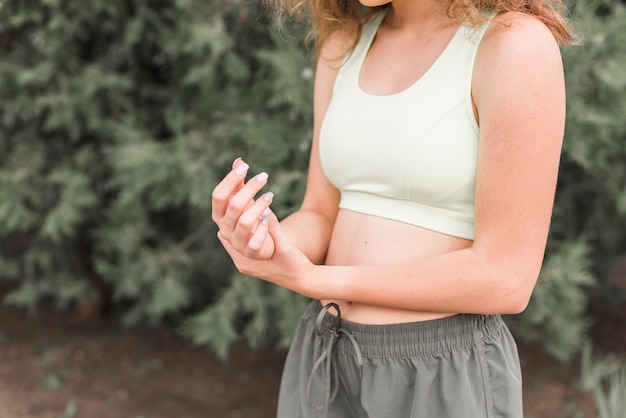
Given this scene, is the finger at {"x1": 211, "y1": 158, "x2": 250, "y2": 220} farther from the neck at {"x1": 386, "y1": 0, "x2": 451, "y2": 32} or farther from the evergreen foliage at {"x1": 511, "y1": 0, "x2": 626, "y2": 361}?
the evergreen foliage at {"x1": 511, "y1": 0, "x2": 626, "y2": 361}

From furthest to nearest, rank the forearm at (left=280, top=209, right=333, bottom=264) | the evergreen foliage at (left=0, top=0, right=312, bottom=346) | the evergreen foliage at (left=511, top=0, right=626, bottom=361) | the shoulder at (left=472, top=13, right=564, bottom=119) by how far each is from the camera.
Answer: the evergreen foliage at (left=0, top=0, right=312, bottom=346) < the evergreen foliage at (left=511, top=0, right=626, bottom=361) < the forearm at (left=280, top=209, right=333, bottom=264) < the shoulder at (left=472, top=13, right=564, bottom=119)

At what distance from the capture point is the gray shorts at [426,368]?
124cm

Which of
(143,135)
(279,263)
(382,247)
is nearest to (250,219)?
(279,263)

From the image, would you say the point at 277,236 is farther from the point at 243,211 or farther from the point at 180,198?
the point at 180,198

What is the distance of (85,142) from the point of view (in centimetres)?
345

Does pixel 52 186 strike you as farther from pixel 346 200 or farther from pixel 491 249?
pixel 491 249

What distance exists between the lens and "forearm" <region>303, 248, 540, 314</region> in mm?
1160

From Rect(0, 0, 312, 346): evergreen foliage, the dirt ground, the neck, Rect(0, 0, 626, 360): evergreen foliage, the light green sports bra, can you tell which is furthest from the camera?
the dirt ground

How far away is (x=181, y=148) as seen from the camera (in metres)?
2.91

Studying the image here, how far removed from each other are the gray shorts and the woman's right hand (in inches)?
12.5

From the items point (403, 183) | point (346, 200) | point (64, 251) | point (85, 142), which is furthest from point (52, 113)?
point (403, 183)

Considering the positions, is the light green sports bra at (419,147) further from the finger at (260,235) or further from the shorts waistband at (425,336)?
the finger at (260,235)

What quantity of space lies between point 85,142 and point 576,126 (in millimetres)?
2432

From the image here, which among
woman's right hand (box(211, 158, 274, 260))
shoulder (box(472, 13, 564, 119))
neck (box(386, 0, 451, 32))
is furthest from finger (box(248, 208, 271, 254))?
neck (box(386, 0, 451, 32))
